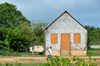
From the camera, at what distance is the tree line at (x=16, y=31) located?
37.3 m

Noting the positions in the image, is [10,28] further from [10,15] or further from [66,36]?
[66,36]

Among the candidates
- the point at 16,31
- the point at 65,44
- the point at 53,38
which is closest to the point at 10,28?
the point at 16,31

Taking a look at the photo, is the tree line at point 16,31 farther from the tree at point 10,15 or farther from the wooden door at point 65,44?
the wooden door at point 65,44

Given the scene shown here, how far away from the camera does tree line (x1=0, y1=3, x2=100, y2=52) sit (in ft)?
122

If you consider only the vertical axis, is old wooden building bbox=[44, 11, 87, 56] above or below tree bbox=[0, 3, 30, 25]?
below

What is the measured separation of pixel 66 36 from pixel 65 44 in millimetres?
1200

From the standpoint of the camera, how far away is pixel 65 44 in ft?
105

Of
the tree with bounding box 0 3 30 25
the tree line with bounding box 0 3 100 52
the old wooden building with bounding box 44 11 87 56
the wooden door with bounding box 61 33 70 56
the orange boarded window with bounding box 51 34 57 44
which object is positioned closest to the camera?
the old wooden building with bounding box 44 11 87 56

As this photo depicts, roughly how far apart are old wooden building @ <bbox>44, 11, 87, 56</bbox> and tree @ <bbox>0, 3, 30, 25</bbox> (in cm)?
1940

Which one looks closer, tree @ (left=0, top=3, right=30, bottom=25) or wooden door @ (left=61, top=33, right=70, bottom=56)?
wooden door @ (left=61, top=33, right=70, bottom=56)

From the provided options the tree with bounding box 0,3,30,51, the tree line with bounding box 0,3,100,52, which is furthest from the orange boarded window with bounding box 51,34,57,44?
the tree with bounding box 0,3,30,51

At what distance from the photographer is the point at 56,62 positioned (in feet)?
21.3

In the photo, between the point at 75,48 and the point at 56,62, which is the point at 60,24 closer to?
the point at 75,48

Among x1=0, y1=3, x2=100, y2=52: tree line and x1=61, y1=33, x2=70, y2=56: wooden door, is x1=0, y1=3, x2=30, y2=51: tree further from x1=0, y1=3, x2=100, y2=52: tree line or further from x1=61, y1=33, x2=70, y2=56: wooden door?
x1=61, y1=33, x2=70, y2=56: wooden door
